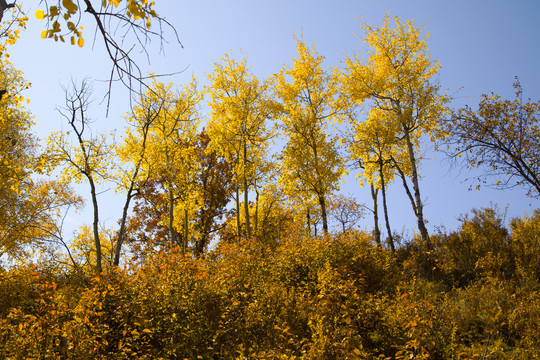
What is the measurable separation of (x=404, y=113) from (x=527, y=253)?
6.83 meters

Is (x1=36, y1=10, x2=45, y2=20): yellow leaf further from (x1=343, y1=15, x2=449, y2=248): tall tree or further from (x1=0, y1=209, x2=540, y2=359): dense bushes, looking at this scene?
(x1=343, y1=15, x2=449, y2=248): tall tree

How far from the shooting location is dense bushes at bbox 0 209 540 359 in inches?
149

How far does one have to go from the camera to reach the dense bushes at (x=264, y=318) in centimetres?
379

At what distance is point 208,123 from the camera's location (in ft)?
54.6

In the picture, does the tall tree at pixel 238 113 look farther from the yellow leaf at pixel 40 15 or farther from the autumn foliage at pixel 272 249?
the yellow leaf at pixel 40 15

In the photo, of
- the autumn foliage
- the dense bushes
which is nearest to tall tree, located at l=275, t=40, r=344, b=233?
the autumn foliage

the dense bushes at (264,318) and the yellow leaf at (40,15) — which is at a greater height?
the yellow leaf at (40,15)

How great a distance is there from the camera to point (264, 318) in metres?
4.39

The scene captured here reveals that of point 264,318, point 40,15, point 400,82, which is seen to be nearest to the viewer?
point 40,15

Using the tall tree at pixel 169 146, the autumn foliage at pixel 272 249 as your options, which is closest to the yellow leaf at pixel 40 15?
the autumn foliage at pixel 272 249

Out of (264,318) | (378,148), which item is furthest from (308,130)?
(264,318)

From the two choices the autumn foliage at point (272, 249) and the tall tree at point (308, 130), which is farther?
the tall tree at point (308, 130)

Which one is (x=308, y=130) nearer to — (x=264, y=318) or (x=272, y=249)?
(x=272, y=249)

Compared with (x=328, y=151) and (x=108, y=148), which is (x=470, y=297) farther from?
(x=108, y=148)
